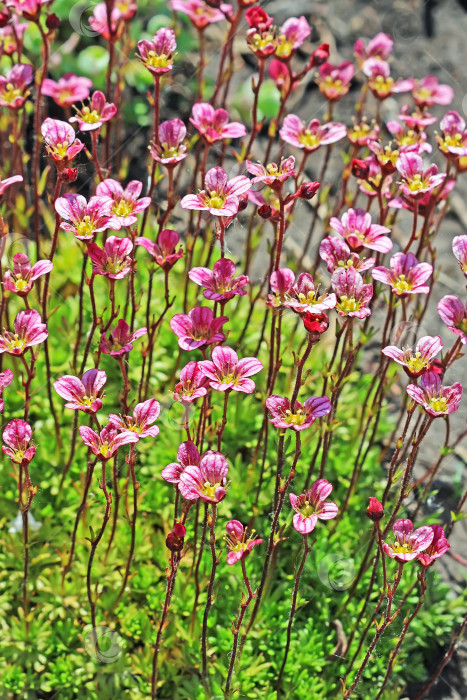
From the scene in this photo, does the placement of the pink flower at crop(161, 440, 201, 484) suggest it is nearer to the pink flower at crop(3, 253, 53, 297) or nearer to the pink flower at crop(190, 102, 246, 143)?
the pink flower at crop(3, 253, 53, 297)

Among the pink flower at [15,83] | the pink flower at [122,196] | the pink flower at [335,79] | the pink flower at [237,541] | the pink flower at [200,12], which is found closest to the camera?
the pink flower at [237,541]

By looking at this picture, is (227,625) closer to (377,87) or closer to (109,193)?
(109,193)

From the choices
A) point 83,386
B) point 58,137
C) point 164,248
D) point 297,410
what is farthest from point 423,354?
point 58,137

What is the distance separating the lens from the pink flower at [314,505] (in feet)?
7.37

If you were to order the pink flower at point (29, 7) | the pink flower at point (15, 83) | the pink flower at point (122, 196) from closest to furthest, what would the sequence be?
the pink flower at point (122, 196) → the pink flower at point (29, 7) → the pink flower at point (15, 83)

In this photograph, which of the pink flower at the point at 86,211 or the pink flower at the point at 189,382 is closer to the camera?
the pink flower at the point at 189,382

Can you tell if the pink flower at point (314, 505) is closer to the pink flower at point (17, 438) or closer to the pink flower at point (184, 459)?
the pink flower at point (184, 459)

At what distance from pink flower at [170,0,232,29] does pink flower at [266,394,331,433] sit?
165 cm

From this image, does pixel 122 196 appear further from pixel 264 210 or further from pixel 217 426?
pixel 217 426

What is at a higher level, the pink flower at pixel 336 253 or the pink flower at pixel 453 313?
the pink flower at pixel 336 253

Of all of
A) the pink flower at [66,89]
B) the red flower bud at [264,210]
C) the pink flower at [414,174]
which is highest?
the pink flower at [414,174]

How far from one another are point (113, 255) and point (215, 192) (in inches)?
14.9

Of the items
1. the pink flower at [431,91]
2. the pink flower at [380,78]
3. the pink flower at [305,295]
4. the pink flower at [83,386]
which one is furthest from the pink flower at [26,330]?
the pink flower at [431,91]

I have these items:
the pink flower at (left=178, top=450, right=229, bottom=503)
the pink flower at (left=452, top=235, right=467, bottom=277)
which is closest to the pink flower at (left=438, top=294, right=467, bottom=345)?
the pink flower at (left=452, top=235, right=467, bottom=277)
